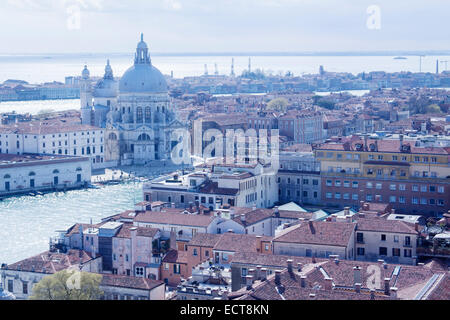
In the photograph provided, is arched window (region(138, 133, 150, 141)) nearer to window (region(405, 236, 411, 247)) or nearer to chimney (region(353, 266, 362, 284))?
window (region(405, 236, 411, 247))

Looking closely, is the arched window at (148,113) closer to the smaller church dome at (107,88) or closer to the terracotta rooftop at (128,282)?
the smaller church dome at (107,88)

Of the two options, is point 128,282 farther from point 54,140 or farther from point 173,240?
point 54,140

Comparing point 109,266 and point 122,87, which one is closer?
point 109,266

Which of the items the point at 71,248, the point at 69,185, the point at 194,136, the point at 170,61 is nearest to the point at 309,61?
the point at 170,61

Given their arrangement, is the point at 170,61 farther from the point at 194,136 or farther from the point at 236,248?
the point at 236,248

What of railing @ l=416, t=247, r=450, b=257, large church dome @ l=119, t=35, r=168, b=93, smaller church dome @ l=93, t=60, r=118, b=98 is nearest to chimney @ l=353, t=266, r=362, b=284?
railing @ l=416, t=247, r=450, b=257
